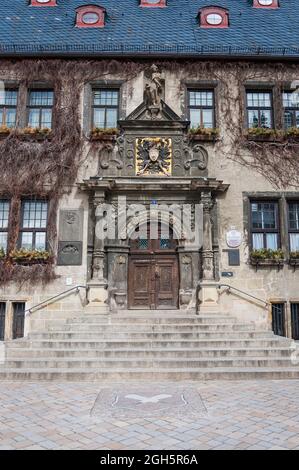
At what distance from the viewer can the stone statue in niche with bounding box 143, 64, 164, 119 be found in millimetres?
11719

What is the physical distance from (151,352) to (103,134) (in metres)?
6.61

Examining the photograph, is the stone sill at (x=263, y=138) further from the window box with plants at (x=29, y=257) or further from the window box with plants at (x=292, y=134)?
the window box with plants at (x=29, y=257)

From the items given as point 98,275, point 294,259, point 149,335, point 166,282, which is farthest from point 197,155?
point 149,335

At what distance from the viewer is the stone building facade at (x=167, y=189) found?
36.3ft

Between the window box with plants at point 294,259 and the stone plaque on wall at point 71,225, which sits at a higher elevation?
the stone plaque on wall at point 71,225

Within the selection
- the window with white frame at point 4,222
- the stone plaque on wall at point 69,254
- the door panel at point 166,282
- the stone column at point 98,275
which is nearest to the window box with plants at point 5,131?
the window with white frame at point 4,222

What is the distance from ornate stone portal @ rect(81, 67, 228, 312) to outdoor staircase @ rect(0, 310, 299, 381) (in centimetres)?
134

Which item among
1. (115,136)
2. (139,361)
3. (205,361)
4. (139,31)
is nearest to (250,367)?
(205,361)

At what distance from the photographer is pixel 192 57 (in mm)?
12328

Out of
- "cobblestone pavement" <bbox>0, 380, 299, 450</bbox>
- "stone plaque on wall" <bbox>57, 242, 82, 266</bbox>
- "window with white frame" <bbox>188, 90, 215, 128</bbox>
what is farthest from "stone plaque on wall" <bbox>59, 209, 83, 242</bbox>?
"cobblestone pavement" <bbox>0, 380, 299, 450</bbox>

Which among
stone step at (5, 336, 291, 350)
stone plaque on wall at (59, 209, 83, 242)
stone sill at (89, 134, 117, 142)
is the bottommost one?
stone step at (5, 336, 291, 350)

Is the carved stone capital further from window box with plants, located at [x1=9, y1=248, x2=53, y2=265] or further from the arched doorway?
window box with plants, located at [x1=9, y1=248, x2=53, y2=265]

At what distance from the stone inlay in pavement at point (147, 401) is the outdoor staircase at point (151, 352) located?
803mm

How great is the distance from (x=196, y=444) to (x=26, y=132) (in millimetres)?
10070
